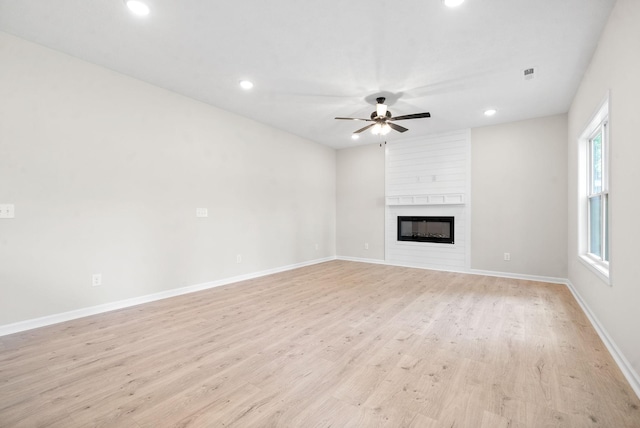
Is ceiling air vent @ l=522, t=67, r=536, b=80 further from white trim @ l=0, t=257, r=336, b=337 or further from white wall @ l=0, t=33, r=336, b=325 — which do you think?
white trim @ l=0, t=257, r=336, b=337

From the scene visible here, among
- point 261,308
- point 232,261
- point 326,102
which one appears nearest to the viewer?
point 261,308

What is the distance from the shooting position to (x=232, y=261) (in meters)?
4.72

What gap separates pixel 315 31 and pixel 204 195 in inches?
109

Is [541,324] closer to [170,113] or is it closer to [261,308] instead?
[261,308]

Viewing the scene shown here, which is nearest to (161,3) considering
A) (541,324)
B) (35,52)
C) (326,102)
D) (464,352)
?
(35,52)

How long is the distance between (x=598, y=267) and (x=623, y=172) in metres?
1.22

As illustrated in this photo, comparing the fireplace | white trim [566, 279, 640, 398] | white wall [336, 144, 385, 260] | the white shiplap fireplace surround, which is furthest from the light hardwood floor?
white wall [336, 144, 385, 260]

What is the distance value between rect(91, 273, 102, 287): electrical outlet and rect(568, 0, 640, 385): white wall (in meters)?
4.69

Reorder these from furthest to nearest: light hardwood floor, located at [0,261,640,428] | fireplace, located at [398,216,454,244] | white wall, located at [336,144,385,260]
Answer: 1. white wall, located at [336,144,385,260]
2. fireplace, located at [398,216,454,244]
3. light hardwood floor, located at [0,261,640,428]

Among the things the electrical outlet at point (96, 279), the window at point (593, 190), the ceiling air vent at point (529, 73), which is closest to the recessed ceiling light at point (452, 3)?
the ceiling air vent at point (529, 73)

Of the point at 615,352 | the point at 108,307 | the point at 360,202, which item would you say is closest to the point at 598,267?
the point at 615,352

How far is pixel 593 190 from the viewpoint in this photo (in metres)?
3.53

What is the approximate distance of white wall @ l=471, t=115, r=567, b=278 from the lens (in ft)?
15.5

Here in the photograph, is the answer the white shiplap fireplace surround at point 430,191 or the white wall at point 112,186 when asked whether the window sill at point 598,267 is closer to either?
the white shiplap fireplace surround at point 430,191
